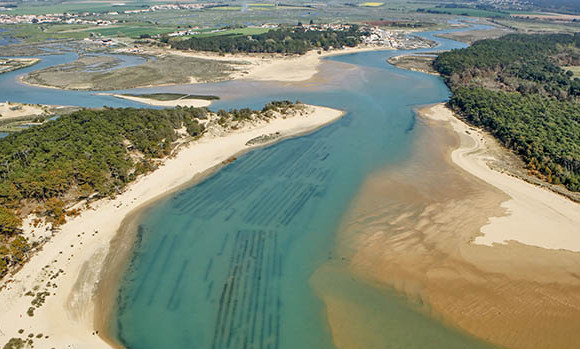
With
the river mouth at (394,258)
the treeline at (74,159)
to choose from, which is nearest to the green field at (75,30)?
the treeline at (74,159)

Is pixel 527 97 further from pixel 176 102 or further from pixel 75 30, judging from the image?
pixel 75 30

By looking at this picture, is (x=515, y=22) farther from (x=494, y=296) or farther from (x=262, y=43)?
(x=494, y=296)

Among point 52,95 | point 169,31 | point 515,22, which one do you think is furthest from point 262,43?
point 515,22

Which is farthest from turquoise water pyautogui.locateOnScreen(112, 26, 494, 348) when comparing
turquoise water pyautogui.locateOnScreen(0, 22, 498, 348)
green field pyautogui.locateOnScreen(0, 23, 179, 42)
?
green field pyautogui.locateOnScreen(0, 23, 179, 42)

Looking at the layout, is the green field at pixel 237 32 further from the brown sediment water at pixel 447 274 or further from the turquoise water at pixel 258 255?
the brown sediment water at pixel 447 274

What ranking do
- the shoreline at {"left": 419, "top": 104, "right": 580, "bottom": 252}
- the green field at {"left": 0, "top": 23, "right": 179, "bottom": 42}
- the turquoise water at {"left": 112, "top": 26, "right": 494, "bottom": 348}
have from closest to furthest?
the turquoise water at {"left": 112, "top": 26, "right": 494, "bottom": 348}
the shoreline at {"left": 419, "top": 104, "right": 580, "bottom": 252}
the green field at {"left": 0, "top": 23, "right": 179, "bottom": 42}

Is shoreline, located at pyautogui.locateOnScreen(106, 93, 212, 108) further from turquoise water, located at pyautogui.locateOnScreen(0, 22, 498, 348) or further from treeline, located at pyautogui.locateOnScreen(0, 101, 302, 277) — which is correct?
turquoise water, located at pyautogui.locateOnScreen(0, 22, 498, 348)
